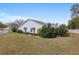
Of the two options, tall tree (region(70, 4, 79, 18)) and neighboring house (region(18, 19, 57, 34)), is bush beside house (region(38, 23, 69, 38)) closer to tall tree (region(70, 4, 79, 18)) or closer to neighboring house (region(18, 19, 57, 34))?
neighboring house (region(18, 19, 57, 34))

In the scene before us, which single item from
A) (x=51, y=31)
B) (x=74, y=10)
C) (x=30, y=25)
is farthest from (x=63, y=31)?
(x=30, y=25)

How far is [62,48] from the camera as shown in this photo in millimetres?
5465

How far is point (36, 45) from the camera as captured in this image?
215 inches

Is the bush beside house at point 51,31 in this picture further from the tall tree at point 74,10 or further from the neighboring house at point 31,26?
the tall tree at point 74,10

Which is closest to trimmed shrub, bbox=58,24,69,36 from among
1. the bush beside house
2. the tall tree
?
the bush beside house

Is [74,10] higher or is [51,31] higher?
[74,10]

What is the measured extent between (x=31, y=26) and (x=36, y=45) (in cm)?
21

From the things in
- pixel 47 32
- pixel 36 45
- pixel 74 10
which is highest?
pixel 74 10

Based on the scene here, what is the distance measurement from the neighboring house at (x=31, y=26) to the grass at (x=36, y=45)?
6 cm

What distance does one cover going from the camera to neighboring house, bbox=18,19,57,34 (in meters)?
5.46

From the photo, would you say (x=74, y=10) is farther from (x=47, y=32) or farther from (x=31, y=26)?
(x=31, y=26)

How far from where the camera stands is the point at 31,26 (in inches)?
216

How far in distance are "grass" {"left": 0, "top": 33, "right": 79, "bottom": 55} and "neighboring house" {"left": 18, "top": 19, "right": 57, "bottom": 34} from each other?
6 centimetres

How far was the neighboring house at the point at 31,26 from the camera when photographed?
546cm
